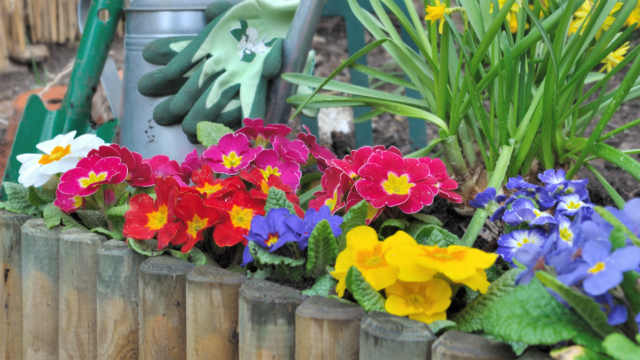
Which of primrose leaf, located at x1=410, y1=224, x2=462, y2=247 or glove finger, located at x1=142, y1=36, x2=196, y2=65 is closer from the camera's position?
primrose leaf, located at x1=410, y1=224, x2=462, y2=247

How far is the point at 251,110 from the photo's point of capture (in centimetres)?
132

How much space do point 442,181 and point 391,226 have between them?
11 centimetres

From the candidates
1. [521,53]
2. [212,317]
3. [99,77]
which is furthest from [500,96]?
[99,77]

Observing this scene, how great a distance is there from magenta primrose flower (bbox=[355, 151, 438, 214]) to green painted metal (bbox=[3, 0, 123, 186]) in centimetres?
91

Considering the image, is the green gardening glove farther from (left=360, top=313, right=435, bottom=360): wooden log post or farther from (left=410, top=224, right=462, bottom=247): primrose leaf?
(left=360, top=313, right=435, bottom=360): wooden log post

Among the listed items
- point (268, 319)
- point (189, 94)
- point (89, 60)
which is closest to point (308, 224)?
point (268, 319)

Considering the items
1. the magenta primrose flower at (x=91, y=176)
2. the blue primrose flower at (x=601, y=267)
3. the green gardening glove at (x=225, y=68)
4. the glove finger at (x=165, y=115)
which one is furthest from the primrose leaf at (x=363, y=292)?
the glove finger at (x=165, y=115)

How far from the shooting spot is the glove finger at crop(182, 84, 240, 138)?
1326mm

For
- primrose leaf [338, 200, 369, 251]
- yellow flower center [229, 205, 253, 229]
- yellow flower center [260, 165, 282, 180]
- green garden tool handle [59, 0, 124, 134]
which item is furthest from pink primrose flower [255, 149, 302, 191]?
green garden tool handle [59, 0, 124, 134]

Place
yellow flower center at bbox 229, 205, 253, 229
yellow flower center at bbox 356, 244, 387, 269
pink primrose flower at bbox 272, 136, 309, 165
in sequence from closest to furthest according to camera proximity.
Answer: yellow flower center at bbox 356, 244, 387, 269
yellow flower center at bbox 229, 205, 253, 229
pink primrose flower at bbox 272, 136, 309, 165

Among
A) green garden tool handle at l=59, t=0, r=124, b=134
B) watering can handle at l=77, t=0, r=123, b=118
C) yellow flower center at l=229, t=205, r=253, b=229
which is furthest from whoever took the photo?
watering can handle at l=77, t=0, r=123, b=118

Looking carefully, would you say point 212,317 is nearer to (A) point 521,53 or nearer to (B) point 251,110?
(B) point 251,110

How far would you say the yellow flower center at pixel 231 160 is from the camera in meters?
1.09

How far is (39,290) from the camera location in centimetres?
121
